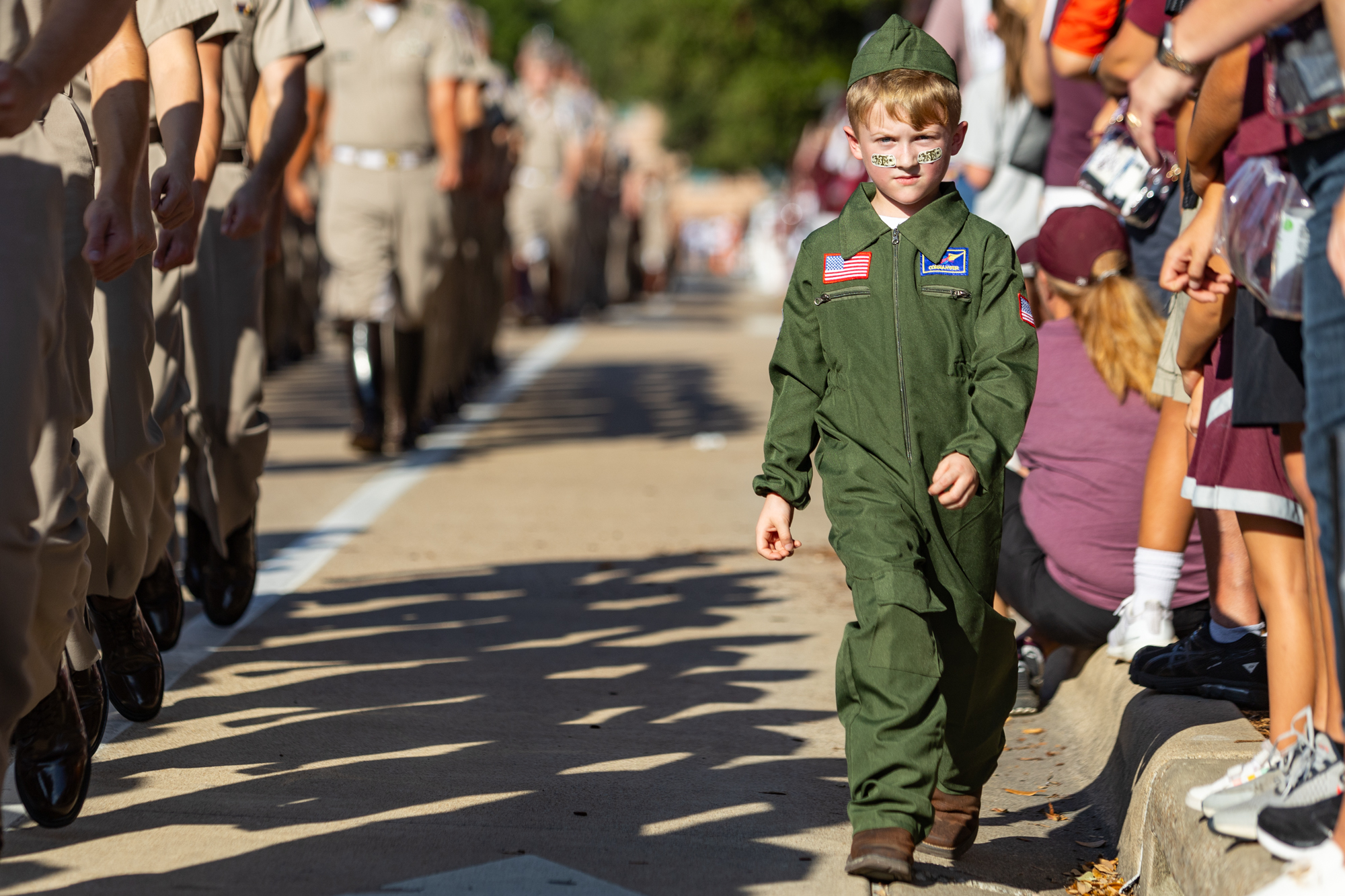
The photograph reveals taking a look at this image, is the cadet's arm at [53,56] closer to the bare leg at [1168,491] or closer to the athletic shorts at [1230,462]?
the athletic shorts at [1230,462]

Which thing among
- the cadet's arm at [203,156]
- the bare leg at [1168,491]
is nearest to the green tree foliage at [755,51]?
the cadet's arm at [203,156]

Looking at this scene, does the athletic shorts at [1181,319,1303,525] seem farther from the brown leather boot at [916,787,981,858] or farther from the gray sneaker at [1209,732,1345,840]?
the brown leather boot at [916,787,981,858]

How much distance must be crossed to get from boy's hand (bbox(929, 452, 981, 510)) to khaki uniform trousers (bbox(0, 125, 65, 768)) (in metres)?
1.61

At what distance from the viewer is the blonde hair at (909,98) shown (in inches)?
146

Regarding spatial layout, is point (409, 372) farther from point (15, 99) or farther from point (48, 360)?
point (15, 99)

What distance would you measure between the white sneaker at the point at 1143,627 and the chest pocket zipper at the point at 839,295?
1.68 metres

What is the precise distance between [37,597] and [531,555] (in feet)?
13.6

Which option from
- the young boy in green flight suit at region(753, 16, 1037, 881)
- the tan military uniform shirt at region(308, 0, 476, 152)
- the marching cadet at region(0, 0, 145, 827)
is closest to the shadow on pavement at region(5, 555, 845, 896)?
the marching cadet at region(0, 0, 145, 827)

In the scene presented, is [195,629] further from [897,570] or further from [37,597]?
[897,570]

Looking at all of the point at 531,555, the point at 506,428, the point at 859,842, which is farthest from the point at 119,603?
the point at 506,428

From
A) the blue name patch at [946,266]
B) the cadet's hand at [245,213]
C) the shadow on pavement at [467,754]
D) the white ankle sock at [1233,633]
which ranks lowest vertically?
the shadow on pavement at [467,754]

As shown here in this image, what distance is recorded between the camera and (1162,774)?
3.88 metres

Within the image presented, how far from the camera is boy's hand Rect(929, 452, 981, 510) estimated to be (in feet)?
11.7

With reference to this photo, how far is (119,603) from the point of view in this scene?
4680 mm
